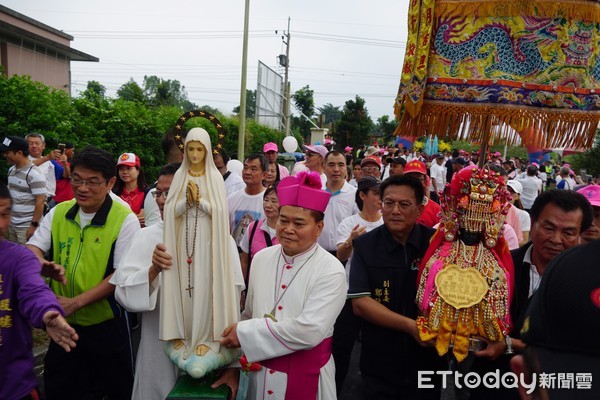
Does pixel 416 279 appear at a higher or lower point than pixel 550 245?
lower

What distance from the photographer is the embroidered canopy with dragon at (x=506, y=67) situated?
297cm

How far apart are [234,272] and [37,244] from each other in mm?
1507

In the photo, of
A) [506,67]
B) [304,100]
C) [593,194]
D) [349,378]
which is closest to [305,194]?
[506,67]

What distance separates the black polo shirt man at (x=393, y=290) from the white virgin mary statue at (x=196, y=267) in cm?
80

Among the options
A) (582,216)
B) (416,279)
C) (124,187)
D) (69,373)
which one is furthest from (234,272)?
(124,187)

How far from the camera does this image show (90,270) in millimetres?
3014

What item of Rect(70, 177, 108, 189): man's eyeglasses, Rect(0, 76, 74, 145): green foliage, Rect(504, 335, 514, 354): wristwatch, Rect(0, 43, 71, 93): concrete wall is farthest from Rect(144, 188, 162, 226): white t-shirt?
Rect(0, 43, 71, 93): concrete wall

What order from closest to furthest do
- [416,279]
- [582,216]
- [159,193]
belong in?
[582,216] < [416,279] < [159,193]

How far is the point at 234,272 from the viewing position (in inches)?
104

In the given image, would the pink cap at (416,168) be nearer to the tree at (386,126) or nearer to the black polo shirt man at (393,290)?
the black polo shirt man at (393,290)

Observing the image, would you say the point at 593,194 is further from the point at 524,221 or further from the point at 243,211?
the point at 243,211

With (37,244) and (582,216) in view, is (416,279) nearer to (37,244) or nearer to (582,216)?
(582,216)

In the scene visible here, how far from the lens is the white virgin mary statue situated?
8.14 feet

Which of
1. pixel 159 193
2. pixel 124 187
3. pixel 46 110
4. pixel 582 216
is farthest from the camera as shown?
pixel 46 110
